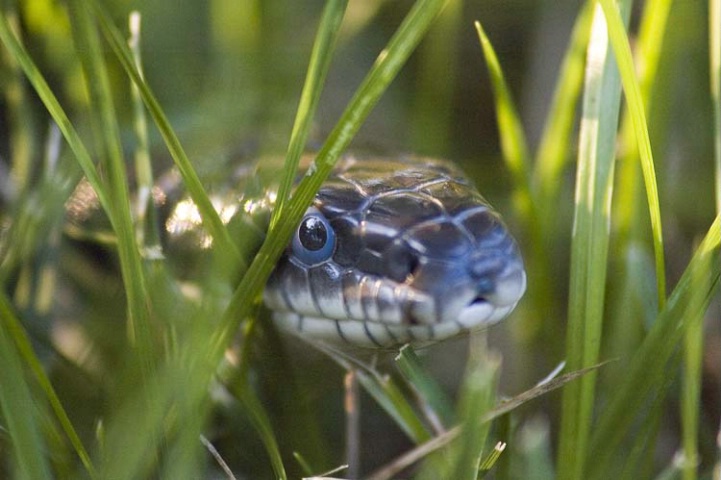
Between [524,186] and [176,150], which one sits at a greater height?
[176,150]

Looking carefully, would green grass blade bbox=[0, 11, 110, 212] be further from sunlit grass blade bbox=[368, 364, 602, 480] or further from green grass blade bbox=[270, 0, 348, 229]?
sunlit grass blade bbox=[368, 364, 602, 480]

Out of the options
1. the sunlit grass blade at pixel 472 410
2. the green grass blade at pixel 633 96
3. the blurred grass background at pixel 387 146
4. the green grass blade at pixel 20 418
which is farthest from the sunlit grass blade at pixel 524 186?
the green grass blade at pixel 20 418

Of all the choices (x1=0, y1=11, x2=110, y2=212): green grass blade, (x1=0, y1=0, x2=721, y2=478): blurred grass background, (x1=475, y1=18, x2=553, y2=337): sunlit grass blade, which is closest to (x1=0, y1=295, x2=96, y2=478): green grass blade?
(x1=0, y1=0, x2=721, y2=478): blurred grass background

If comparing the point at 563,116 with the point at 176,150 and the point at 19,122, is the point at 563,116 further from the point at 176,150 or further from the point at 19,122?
the point at 19,122

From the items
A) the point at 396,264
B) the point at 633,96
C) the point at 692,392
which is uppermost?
the point at 633,96

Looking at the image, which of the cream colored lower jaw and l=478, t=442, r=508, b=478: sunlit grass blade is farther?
the cream colored lower jaw

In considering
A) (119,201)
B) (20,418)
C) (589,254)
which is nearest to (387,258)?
(589,254)

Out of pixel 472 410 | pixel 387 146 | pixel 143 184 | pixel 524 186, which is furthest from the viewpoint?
pixel 387 146
